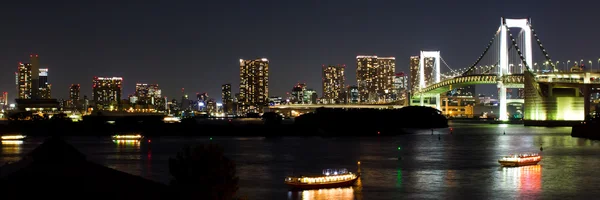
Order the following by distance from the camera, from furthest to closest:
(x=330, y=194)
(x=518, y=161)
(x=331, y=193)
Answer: (x=518, y=161)
(x=331, y=193)
(x=330, y=194)

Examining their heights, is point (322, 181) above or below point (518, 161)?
below

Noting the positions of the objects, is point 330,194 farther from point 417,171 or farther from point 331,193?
point 417,171

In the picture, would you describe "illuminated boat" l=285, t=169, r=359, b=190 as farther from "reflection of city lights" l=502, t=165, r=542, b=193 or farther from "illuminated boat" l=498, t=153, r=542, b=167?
"illuminated boat" l=498, t=153, r=542, b=167

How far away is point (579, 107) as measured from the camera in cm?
8181

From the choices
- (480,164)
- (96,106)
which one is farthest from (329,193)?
(96,106)

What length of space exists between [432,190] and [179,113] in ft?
581

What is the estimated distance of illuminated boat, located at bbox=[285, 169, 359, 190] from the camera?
26.3 meters

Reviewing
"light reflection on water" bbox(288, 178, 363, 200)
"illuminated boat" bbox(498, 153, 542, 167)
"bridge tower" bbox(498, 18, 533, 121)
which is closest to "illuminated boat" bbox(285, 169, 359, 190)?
"light reflection on water" bbox(288, 178, 363, 200)

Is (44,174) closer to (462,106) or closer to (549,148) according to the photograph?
(549,148)

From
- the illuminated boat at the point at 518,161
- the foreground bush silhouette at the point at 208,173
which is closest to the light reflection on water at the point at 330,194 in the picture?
the foreground bush silhouette at the point at 208,173

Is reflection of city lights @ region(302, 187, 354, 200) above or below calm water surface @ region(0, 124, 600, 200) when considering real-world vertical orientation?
below

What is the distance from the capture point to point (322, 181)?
26797mm

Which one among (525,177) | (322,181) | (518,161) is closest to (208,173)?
(322,181)

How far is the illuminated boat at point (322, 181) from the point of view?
26.3 metres
